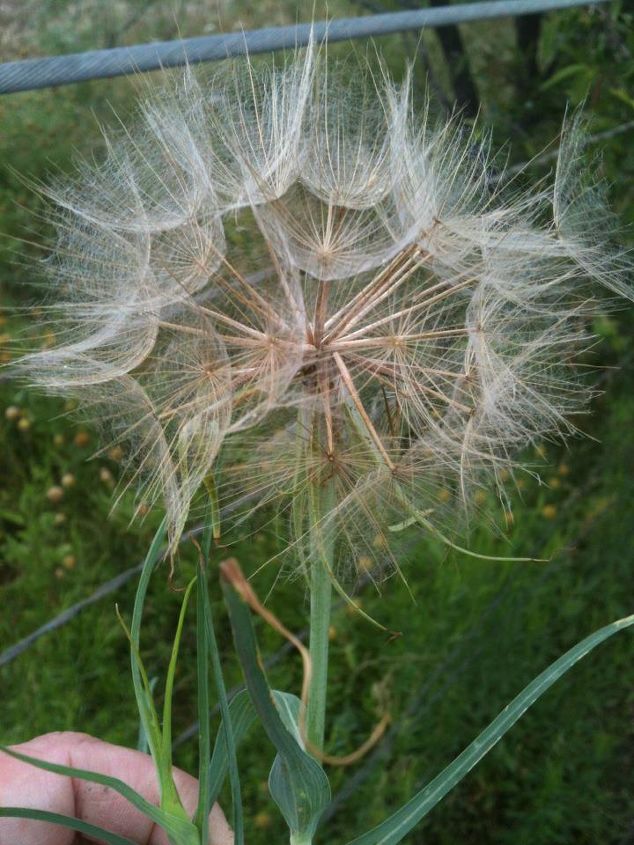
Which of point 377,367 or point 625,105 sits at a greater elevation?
point 377,367

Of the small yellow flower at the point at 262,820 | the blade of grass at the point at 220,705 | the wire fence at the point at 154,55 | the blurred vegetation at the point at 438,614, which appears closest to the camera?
the blade of grass at the point at 220,705

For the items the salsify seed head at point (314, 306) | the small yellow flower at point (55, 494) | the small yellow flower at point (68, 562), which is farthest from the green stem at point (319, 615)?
the small yellow flower at point (55, 494)

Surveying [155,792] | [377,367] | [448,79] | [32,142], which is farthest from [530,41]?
[155,792]

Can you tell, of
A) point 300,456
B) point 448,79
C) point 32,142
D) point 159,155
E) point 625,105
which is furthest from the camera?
point 448,79

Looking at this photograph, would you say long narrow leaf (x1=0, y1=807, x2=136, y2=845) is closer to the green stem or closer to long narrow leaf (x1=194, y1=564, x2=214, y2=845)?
long narrow leaf (x1=194, y1=564, x2=214, y2=845)

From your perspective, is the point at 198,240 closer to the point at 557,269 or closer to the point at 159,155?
the point at 159,155

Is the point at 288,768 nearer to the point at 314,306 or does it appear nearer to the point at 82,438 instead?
the point at 314,306

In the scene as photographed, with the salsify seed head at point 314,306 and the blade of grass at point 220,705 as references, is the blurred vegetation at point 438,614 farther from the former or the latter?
the blade of grass at point 220,705
